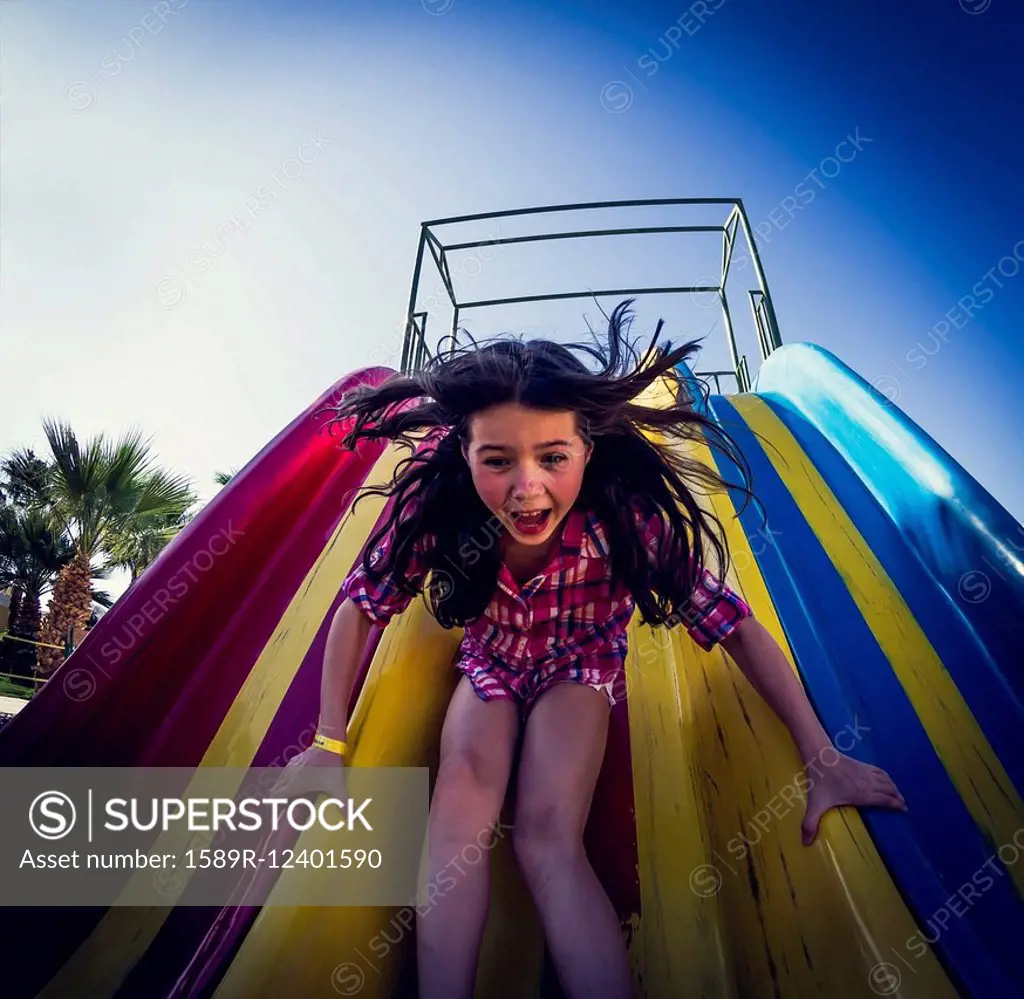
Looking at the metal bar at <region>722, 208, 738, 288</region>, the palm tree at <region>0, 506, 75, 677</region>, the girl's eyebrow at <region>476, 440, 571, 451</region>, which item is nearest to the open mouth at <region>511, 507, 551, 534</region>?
the girl's eyebrow at <region>476, 440, 571, 451</region>

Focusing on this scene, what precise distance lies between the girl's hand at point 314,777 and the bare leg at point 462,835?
19cm

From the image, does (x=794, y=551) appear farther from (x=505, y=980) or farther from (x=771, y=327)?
(x=771, y=327)

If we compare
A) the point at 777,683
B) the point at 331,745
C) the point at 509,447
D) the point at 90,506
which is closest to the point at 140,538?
the point at 90,506

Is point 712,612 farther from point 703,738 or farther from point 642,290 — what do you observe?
point 642,290

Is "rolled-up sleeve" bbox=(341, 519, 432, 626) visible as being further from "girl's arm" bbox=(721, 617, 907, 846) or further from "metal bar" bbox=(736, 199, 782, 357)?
"metal bar" bbox=(736, 199, 782, 357)

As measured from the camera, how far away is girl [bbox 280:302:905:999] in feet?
3.57

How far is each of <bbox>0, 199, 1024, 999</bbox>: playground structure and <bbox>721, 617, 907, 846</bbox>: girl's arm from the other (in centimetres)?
3

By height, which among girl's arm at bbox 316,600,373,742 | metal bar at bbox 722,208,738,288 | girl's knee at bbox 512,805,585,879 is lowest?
girl's knee at bbox 512,805,585,879

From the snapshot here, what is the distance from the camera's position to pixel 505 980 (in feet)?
3.46

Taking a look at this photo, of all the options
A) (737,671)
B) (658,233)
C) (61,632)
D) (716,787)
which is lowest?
(716,787)

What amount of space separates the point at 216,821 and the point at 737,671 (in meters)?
1.11

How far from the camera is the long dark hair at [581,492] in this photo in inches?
52.4

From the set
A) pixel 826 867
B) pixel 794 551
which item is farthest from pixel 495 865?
pixel 794 551

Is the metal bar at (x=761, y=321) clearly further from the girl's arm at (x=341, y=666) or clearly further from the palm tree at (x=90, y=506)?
the palm tree at (x=90, y=506)
